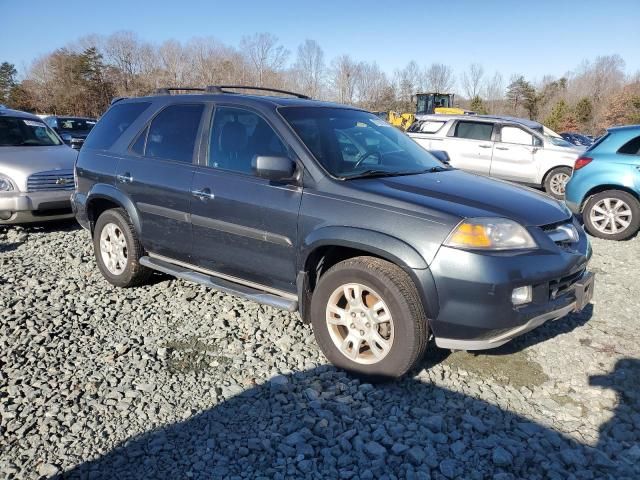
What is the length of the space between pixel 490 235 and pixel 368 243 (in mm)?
718

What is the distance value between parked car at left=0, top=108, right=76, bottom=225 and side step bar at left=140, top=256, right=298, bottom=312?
3.41m

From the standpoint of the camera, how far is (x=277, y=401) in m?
3.11

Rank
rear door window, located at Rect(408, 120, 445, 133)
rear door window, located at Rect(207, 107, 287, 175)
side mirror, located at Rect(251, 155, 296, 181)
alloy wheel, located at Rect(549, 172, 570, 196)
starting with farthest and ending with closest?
rear door window, located at Rect(408, 120, 445, 133) → alloy wheel, located at Rect(549, 172, 570, 196) → rear door window, located at Rect(207, 107, 287, 175) → side mirror, located at Rect(251, 155, 296, 181)

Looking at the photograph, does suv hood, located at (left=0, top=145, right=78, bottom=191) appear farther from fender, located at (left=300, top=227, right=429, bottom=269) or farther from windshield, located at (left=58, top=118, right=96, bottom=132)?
windshield, located at (left=58, top=118, right=96, bottom=132)

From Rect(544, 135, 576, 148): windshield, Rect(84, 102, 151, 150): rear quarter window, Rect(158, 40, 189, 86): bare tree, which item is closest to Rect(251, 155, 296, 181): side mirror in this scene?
Rect(84, 102, 151, 150): rear quarter window

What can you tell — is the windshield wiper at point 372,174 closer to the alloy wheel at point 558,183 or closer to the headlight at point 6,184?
the headlight at point 6,184

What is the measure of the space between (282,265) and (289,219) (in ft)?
1.14

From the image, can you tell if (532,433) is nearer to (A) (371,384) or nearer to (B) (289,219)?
(A) (371,384)

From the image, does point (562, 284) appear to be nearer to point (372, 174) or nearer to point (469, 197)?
point (469, 197)

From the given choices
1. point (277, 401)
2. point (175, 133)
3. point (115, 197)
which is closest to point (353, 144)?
point (175, 133)

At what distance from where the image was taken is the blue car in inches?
273

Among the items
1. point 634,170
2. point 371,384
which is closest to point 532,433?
point 371,384

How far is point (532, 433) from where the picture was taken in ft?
9.17

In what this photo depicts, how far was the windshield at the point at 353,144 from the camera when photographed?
3.68 meters
